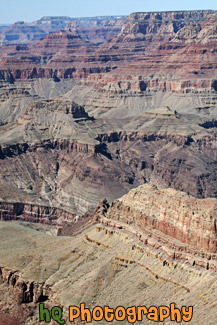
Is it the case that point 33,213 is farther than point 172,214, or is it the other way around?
point 33,213

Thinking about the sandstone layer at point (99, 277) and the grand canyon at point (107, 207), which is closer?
the sandstone layer at point (99, 277)

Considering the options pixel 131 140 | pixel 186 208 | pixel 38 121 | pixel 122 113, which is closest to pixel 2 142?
pixel 38 121

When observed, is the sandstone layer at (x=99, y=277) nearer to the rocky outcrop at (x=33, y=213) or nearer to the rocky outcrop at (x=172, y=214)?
the rocky outcrop at (x=172, y=214)

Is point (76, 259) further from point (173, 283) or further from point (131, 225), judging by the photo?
point (173, 283)

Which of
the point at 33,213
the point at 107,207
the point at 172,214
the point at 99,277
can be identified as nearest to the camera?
the point at 99,277

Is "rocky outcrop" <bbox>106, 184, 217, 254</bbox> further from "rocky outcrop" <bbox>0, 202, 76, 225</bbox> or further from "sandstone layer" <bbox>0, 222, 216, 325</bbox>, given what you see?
"rocky outcrop" <bbox>0, 202, 76, 225</bbox>

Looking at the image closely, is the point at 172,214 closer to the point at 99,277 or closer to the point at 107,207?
the point at 99,277

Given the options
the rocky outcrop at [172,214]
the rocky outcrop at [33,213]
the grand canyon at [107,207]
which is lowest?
the rocky outcrop at [33,213]

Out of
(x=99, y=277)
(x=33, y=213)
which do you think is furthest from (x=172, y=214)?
(x=33, y=213)

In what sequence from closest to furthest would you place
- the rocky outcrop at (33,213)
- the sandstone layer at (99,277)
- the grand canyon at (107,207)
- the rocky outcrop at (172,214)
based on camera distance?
the sandstone layer at (99,277) < the grand canyon at (107,207) < the rocky outcrop at (172,214) < the rocky outcrop at (33,213)

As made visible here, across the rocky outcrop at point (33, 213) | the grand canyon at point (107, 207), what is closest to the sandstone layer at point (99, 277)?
the grand canyon at point (107, 207)

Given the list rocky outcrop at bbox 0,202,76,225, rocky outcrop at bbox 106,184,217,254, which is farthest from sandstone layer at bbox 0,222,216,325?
rocky outcrop at bbox 0,202,76,225

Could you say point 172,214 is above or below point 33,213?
above
